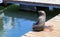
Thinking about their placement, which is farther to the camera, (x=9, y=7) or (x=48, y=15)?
(x=9, y=7)

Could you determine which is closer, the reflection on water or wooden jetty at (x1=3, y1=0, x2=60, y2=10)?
the reflection on water

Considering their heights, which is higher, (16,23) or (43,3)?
(43,3)

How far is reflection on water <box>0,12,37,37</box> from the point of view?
4876 millimetres

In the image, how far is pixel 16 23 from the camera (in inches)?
227

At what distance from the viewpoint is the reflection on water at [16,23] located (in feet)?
16.0

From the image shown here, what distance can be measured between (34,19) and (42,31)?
3035 mm

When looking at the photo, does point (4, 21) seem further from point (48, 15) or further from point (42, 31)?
point (42, 31)

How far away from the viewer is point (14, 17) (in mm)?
6516

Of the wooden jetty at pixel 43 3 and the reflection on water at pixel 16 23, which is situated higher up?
the wooden jetty at pixel 43 3

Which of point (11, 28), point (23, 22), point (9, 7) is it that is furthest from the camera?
point (9, 7)

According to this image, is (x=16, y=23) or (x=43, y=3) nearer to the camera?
(x=16, y=23)

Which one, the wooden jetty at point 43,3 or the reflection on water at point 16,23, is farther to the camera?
the wooden jetty at point 43,3

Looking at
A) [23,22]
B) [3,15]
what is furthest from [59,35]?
[3,15]

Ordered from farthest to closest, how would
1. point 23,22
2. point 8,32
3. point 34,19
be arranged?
1. point 34,19
2. point 23,22
3. point 8,32
